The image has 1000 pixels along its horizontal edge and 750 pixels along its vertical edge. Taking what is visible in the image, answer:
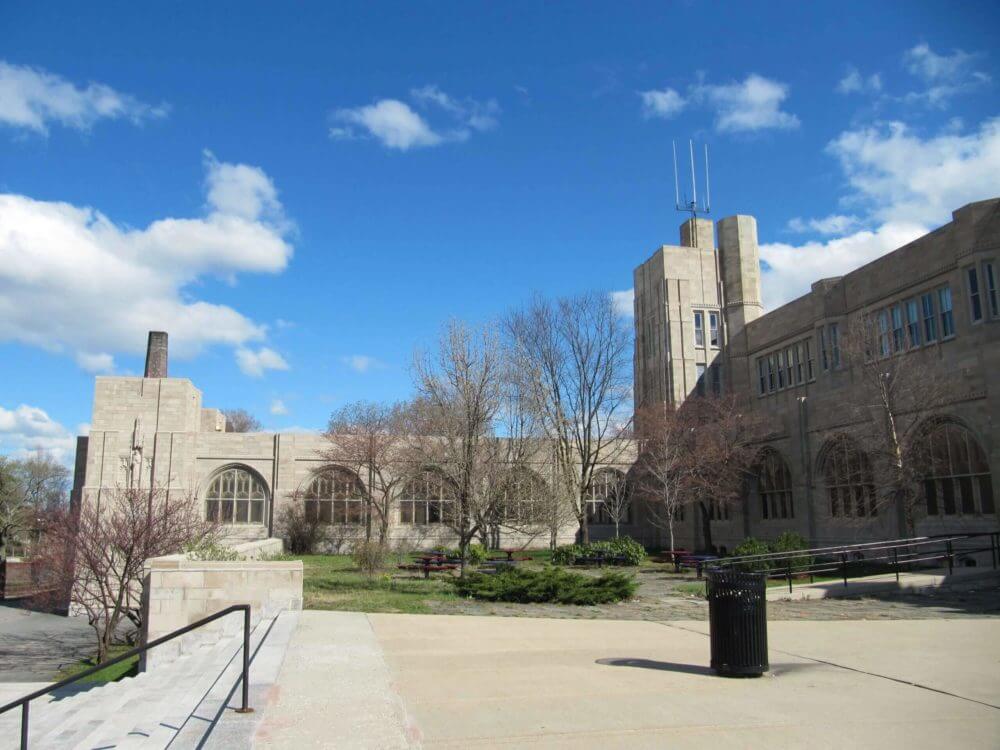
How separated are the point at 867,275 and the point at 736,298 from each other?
12336mm

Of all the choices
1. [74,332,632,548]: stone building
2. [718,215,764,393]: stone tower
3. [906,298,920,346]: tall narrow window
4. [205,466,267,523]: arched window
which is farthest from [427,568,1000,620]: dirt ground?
[205,466,267,523]: arched window

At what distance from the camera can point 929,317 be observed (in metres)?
26.5

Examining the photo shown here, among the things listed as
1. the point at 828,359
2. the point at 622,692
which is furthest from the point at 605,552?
the point at 622,692

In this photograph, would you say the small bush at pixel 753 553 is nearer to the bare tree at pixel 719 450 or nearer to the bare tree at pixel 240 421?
the bare tree at pixel 719 450

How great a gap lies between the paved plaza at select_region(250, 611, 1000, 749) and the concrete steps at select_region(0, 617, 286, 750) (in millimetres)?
592

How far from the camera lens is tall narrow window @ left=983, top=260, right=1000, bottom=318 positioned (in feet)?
77.3

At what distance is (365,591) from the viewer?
18.1m

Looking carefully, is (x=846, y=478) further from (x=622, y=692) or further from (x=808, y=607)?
(x=622, y=692)

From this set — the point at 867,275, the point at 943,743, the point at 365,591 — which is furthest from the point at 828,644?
the point at 867,275

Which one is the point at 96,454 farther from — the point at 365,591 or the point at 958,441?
the point at 958,441

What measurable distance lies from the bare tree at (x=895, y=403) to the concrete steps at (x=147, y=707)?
19.8 meters

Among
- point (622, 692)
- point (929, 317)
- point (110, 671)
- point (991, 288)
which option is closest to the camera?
point (622, 692)

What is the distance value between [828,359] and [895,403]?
636 cm

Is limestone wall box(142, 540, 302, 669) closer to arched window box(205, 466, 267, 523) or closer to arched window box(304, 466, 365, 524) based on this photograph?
arched window box(304, 466, 365, 524)
